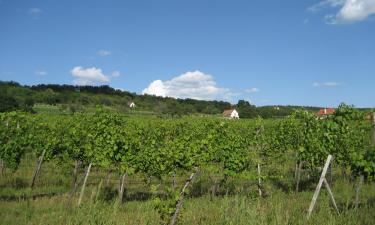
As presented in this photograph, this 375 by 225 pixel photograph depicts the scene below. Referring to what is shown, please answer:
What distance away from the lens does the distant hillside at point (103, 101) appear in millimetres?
65819

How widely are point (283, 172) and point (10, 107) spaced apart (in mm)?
42872

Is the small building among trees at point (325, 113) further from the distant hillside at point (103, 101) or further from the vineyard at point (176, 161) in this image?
the distant hillside at point (103, 101)

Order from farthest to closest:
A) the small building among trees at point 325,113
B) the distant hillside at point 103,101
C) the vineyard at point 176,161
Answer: the distant hillside at point 103,101
the small building among trees at point 325,113
the vineyard at point 176,161

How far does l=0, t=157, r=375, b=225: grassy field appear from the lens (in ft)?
24.5

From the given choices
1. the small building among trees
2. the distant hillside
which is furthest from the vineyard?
the distant hillside

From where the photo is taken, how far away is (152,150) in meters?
10.7

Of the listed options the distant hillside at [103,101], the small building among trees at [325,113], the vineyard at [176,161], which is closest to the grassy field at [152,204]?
→ the vineyard at [176,161]

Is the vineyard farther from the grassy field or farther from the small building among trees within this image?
the small building among trees

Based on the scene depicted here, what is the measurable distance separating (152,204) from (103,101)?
7599 cm

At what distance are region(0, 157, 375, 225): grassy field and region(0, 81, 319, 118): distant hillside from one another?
130ft

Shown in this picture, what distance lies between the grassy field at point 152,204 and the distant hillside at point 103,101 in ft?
130

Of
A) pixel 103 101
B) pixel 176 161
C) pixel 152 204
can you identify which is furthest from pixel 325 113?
pixel 103 101

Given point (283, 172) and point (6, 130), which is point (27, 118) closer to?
point (6, 130)

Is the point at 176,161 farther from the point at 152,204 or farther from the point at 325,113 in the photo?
the point at 325,113
